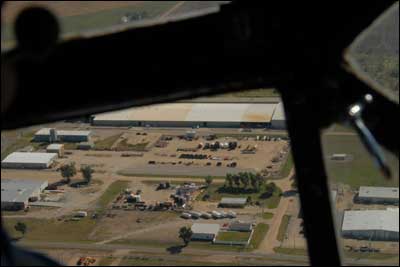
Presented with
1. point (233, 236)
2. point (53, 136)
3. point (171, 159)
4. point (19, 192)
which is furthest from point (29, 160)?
point (233, 236)

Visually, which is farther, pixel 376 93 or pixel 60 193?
pixel 60 193

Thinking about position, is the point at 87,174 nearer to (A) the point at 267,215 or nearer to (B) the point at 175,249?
(B) the point at 175,249

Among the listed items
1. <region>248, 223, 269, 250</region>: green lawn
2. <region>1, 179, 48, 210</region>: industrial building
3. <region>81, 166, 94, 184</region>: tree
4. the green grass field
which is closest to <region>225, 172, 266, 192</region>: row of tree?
<region>248, 223, 269, 250</region>: green lawn

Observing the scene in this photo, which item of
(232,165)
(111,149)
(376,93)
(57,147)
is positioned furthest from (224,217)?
(376,93)

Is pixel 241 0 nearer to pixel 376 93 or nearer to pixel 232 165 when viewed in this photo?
pixel 376 93

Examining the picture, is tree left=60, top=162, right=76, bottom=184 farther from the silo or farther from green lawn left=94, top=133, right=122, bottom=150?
the silo

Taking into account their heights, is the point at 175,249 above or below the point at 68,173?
below
